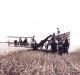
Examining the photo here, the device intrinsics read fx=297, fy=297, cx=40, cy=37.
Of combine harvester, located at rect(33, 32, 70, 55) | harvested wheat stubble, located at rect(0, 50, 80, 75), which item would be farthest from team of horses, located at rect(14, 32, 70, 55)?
harvested wheat stubble, located at rect(0, 50, 80, 75)

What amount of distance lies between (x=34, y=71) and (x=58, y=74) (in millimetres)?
1312

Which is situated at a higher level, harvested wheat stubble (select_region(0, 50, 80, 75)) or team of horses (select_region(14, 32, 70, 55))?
team of horses (select_region(14, 32, 70, 55))

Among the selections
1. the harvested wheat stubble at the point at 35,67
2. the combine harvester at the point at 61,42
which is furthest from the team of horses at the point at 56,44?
the harvested wheat stubble at the point at 35,67

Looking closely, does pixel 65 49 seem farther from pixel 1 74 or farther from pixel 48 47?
pixel 1 74

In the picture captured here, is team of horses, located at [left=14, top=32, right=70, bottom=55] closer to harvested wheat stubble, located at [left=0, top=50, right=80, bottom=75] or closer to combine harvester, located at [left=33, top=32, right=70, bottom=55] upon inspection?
combine harvester, located at [left=33, top=32, right=70, bottom=55]

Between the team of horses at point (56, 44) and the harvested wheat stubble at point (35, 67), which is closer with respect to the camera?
the harvested wheat stubble at point (35, 67)

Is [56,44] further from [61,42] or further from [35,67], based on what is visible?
[35,67]

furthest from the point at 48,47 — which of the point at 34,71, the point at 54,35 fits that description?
the point at 34,71

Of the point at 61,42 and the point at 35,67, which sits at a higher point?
the point at 61,42

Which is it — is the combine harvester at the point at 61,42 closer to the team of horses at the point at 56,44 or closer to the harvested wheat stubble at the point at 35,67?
the team of horses at the point at 56,44

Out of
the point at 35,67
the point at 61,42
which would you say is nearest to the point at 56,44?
the point at 61,42

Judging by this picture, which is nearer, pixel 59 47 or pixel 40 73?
Answer: pixel 40 73

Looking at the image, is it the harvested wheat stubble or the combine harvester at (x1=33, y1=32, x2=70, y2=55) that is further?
the combine harvester at (x1=33, y1=32, x2=70, y2=55)

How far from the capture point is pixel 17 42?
38.9 meters
